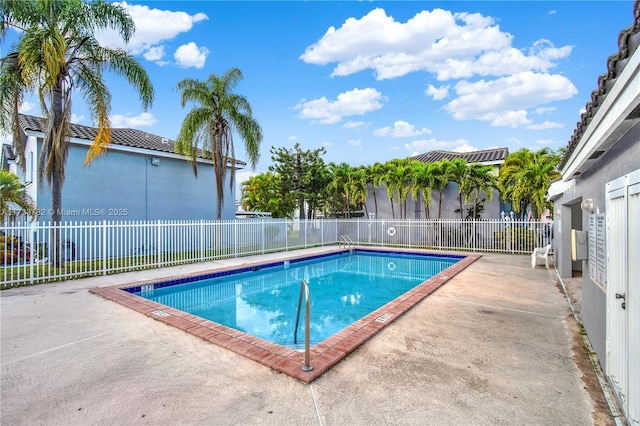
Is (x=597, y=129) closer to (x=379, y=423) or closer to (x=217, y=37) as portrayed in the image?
(x=379, y=423)

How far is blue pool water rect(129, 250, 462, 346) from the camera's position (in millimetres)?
7168

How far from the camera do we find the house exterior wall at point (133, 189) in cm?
1408

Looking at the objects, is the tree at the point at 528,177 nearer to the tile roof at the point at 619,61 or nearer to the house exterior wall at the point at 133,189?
the tile roof at the point at 619,61

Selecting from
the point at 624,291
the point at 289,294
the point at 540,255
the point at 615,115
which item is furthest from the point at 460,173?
the point at 624,291

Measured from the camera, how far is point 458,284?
344 inches

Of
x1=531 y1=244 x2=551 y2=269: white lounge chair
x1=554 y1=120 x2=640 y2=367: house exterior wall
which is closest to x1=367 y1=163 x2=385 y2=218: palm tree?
x1=531 y1=244 x2=551 y2=269: white lounge chair

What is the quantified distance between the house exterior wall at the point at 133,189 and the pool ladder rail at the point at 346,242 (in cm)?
702

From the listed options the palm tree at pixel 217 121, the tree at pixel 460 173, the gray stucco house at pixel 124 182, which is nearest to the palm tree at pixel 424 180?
the tree at pixel 460 173

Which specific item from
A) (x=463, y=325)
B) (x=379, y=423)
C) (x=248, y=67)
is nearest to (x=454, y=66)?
(x=248, y=67)

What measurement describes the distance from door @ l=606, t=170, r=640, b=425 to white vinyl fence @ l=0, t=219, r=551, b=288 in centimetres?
1122

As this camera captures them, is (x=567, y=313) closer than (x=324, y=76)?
Yes

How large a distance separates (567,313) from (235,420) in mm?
6453

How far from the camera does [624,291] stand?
2.82 m

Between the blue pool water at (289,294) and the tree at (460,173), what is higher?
the tree at (460,173)
